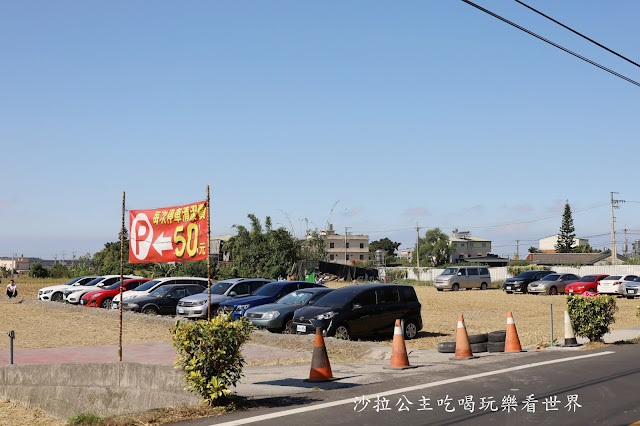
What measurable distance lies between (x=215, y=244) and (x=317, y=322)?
327 ft

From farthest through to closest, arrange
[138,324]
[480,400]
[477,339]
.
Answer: [138,324], [477,339], [480,400]

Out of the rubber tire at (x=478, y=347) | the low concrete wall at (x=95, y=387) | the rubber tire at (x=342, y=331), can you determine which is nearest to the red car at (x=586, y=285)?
the rubber tire at (x=342, y=331)

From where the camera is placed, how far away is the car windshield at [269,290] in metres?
23.1

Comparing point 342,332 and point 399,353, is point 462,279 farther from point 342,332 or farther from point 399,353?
point 399,353

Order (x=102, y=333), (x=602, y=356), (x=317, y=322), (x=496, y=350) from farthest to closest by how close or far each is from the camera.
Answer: (x=102, y=333), (x=317, y=322), (x=496, y=350), (x=602, y=356)

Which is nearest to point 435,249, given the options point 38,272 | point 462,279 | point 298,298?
point 38,272

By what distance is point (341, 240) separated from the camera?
154 metres

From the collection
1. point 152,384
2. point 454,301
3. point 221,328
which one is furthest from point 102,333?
point 454,301

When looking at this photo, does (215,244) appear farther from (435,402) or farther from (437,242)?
(435,402)

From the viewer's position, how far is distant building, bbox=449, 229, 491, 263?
15925 centimetres

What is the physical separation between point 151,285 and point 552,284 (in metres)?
28.0

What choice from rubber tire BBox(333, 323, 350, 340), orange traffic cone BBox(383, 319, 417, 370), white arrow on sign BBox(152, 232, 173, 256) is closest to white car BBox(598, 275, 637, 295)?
rubber tire BBox(333, 323, 350, 340)

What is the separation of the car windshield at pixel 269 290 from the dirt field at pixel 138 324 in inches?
115

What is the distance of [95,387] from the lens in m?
11.7
